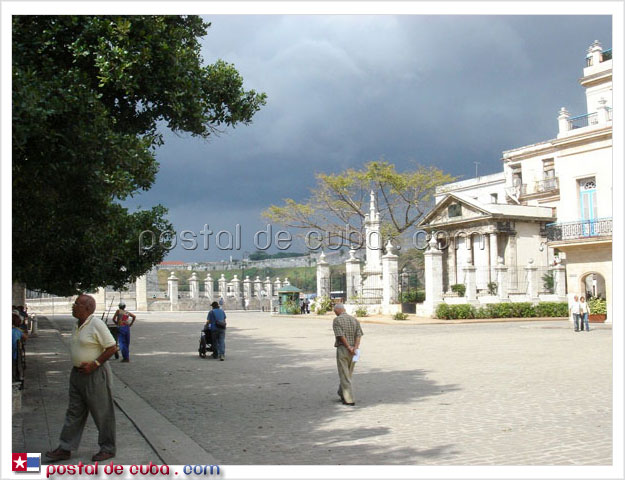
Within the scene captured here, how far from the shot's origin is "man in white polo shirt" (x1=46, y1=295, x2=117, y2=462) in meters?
6.75

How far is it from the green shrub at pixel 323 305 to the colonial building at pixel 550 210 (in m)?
8.04

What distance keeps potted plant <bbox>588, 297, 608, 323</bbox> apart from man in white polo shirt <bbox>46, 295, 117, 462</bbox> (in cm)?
2531

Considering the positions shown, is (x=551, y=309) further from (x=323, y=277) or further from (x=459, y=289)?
(x=323, y=277)

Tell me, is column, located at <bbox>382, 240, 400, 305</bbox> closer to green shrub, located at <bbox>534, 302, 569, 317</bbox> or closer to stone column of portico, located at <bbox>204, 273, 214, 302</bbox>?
green shrub, located at <bbox>534, 302, 569, 317</bbox>

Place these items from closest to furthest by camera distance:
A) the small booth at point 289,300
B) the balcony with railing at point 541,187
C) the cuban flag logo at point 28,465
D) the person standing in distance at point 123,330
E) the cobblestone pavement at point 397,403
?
the cuban flag logo at point 28,465 < the cobblestone pavement at point 397,403 < the person standing in distance at point 123,330 < the small booth at point 289,300 < the balcony with railing at point 541,187

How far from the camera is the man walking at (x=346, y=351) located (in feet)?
32.0

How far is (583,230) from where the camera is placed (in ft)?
88.7

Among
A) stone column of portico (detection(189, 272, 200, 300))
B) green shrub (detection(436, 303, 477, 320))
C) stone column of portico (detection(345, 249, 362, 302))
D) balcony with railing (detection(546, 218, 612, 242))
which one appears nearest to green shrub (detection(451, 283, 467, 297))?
stone column of portico (detection(345, 249, 362, 302))

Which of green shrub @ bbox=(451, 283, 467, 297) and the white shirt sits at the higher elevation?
the white shirt

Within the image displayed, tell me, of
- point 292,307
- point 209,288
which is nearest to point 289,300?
point 292,307

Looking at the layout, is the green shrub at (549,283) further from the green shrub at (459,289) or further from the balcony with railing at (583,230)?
the balcony with railing at (583,230)

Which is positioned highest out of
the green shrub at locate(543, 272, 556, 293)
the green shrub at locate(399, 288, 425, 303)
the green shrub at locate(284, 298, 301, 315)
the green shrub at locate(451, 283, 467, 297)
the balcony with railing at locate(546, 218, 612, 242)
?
the balcony with railing at locate(546, 218, 612, 242)

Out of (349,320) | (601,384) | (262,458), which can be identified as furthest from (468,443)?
(601,384)

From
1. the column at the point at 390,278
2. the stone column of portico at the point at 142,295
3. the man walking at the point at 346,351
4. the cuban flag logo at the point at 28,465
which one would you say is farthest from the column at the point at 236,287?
the cuban flag logo at the point at 28,465
